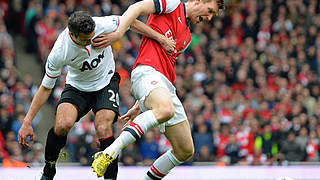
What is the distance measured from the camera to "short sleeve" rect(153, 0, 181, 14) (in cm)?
720

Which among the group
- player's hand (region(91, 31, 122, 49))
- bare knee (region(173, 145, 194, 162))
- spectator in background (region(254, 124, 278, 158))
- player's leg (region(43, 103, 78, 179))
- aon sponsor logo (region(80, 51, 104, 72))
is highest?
player's hand (region(91, 31, 122, 49))

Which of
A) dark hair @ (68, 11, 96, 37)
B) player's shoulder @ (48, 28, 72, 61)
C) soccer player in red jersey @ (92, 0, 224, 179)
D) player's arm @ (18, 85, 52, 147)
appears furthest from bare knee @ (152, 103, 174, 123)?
player's arm @ (18, 85, 52, 147)

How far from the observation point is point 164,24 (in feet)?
24.4

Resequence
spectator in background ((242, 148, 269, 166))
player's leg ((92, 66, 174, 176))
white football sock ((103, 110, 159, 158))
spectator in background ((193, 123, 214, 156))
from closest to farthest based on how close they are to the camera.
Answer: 1. player's leg ((92, 66, 174, 176))
2. white football sock ((103, 110, 159, 158))
3. spectator in background ((242, 148, 269, 166))
4. spectator in background ((193, 123, 214, 156))

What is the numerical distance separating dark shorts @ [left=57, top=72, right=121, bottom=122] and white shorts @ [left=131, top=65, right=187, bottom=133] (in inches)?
10.6

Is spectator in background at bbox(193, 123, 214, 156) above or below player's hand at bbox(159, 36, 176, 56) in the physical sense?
below

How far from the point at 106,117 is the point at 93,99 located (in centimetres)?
40

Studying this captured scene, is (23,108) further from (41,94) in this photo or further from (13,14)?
(41,94)

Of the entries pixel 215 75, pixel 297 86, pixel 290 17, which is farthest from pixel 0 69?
pixel 290 17

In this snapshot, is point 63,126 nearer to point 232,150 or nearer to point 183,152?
point 183,152

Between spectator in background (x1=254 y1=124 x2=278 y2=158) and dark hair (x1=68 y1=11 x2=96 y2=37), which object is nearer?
dark hair (x1=68 y1=11 x2=96 y2=37)

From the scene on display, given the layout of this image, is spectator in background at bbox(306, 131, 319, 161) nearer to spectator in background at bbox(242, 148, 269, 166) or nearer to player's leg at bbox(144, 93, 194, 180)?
spectator in background at bbox(242, 148, 269, 166)

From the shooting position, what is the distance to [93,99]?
7449 millimetres

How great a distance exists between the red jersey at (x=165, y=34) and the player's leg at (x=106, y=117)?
1.49 feet
